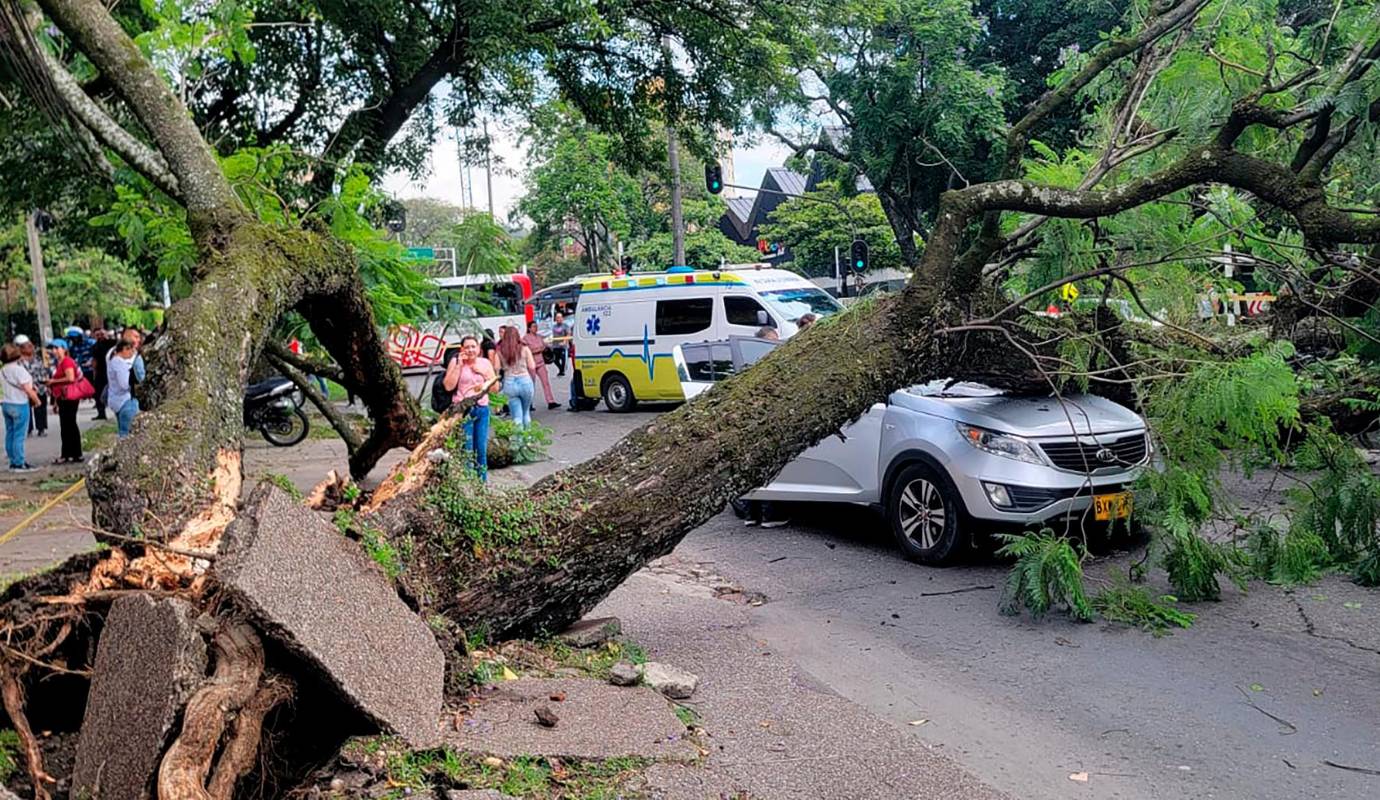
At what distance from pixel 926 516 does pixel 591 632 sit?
3262mm

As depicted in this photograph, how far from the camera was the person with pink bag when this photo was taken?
1526 cm

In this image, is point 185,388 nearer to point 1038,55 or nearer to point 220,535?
point 220,535

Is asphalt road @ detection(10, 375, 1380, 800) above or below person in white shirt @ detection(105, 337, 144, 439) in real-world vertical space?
below

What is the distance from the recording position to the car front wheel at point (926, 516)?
8336mm

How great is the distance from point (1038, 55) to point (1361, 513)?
82.1ft

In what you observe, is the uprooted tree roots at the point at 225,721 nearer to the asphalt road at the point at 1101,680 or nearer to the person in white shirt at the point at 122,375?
the asphalt road at the point at 1101,680

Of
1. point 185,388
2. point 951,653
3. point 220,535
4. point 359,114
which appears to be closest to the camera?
point 220,535

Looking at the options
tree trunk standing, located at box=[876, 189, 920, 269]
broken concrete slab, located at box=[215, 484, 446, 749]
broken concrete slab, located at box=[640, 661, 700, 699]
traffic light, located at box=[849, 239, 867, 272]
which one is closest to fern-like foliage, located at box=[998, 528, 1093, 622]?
broken concrete slab, located at box=[640, 661, 700, 699]

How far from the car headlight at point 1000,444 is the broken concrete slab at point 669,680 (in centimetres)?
329

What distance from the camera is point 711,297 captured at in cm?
1966

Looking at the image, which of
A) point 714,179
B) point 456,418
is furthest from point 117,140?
point 714,179

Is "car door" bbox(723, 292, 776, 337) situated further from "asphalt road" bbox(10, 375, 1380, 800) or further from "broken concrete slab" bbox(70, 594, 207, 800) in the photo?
"broken concrete slab" bbox(70, 594, 207, 800)

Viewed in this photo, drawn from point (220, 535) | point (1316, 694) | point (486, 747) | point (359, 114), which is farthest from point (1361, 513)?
point (359, 114)

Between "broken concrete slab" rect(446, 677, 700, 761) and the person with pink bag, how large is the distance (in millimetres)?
12490
